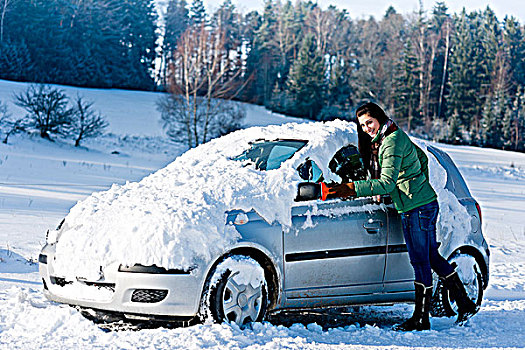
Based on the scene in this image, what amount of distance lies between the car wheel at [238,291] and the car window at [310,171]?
0.93 metres

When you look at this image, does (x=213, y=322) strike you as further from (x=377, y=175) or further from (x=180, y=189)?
(x=377, y=175)

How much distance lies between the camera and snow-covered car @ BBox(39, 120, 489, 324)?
426cm

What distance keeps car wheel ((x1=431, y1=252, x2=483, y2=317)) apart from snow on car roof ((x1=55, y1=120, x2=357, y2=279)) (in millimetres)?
1582

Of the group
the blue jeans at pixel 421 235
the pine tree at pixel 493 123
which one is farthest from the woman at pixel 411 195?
the pine tree at pixel 493 123

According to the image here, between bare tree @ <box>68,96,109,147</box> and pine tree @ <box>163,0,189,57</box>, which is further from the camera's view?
pine tree @ <box>163,0,189,57</box>

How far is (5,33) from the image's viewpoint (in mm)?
57531

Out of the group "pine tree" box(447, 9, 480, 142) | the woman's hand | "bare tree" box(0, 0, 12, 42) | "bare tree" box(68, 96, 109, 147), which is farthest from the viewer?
"pine tree" box(447, 9, 480, 142)

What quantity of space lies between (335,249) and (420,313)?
965mm

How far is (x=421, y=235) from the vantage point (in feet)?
16.1

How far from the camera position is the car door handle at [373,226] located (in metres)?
4.96

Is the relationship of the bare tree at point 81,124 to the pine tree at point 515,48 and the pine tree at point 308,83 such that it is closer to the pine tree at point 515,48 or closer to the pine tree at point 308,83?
the pine tree at point 308,83

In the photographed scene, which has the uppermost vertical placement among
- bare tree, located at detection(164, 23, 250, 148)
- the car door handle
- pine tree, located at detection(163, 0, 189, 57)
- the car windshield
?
pine tree, located at detection(163, 0, 189, 57)

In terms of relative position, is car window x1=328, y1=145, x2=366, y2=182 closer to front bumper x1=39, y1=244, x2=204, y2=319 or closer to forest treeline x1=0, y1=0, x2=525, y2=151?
front bumper x1=39, y1=244, x2=204, y2=319

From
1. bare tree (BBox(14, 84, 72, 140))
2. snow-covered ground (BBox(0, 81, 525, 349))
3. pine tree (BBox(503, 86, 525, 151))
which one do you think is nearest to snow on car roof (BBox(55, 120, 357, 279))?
snow-covered ground (BBox(0, 81, 525, 349))
